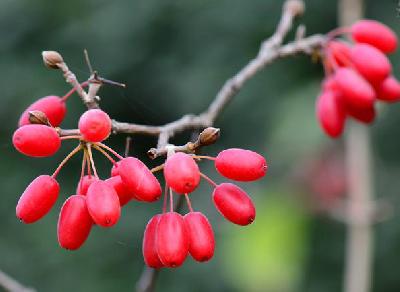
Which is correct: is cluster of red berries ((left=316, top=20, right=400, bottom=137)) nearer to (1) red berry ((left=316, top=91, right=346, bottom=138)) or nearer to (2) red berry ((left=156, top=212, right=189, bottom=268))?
(1) red berry ((left=316, top=91, right=346, bottom=138))

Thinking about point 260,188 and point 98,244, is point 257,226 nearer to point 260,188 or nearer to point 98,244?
point 260,188

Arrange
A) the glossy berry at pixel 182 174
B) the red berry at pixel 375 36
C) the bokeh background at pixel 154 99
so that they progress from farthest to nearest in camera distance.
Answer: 1. the bokeh background at pixel 154 99
2. the red berry at pixel 375 36
3. the glossy berry at pixel 182 174

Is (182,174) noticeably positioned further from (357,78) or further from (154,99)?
(154,99)

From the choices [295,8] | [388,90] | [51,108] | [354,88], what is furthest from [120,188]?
[295,8]

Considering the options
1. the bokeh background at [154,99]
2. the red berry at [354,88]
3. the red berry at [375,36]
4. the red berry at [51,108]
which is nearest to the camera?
the red berry at [51,108]

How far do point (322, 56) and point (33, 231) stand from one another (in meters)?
2.54

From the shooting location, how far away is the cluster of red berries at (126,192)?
4.10 feet

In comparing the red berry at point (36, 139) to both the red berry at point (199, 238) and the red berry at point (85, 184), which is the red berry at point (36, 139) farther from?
the red berry at point (199, 238)

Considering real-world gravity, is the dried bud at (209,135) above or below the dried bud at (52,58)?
below

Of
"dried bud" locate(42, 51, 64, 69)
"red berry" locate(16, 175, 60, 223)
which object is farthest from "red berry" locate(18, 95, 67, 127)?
"red berry" locate(16, 175, 60, 223)

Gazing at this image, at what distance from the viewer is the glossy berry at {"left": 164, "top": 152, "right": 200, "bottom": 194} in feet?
4.04

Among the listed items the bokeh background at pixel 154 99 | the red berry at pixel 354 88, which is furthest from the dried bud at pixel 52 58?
the bokeh background at pixel 154 99

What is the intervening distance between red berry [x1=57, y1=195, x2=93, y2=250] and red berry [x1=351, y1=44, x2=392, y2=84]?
78 cm

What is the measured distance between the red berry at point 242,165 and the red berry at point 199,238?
0.10m
